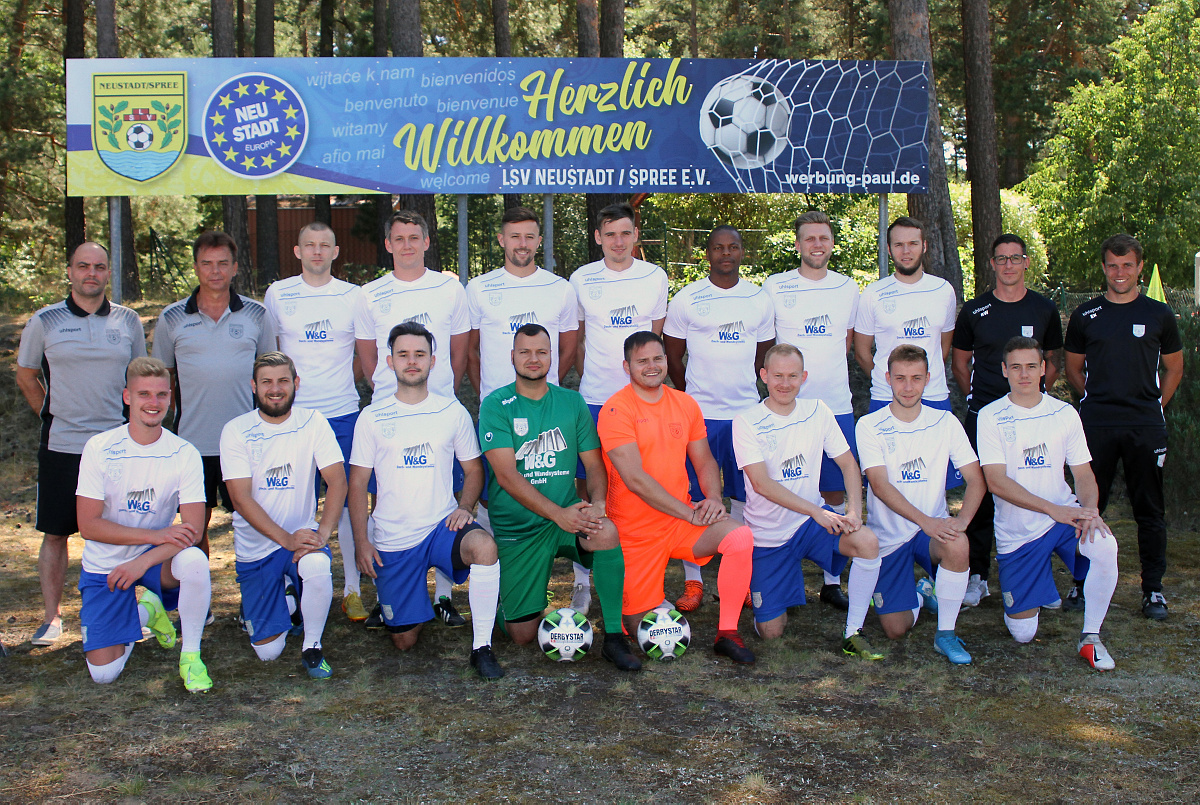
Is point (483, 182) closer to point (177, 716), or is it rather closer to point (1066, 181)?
point (177, 716)

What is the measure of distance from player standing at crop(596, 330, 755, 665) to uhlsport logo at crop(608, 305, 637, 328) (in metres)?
0.74

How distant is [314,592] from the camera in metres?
4.77

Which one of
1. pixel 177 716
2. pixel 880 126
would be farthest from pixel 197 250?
pixel 880 126

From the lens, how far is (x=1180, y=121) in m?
25.5

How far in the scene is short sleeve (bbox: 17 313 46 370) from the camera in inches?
206

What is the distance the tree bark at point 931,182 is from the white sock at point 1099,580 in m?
5.48

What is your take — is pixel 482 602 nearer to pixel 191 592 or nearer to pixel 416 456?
pixel 416 456

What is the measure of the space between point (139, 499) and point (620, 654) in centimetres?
238

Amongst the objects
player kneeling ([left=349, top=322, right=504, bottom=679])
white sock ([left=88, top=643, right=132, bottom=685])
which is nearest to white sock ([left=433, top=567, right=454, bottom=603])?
player kneeling ([left=349, top=322, right=504, bottom=679])

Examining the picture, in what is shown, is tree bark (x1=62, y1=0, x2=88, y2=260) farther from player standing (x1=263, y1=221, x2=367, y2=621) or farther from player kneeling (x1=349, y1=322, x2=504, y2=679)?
player kneeling (x1=349, y1=322, x2=504, y2=679)

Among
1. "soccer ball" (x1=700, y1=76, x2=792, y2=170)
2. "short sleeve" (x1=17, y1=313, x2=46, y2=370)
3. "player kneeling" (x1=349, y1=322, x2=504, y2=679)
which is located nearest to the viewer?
"player kneeling" (x1=349, y1=322, x2=504, y2=679)

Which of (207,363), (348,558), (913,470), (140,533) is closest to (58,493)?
(140,533)

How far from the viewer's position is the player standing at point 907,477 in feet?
16.6

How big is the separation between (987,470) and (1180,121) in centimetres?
2510
